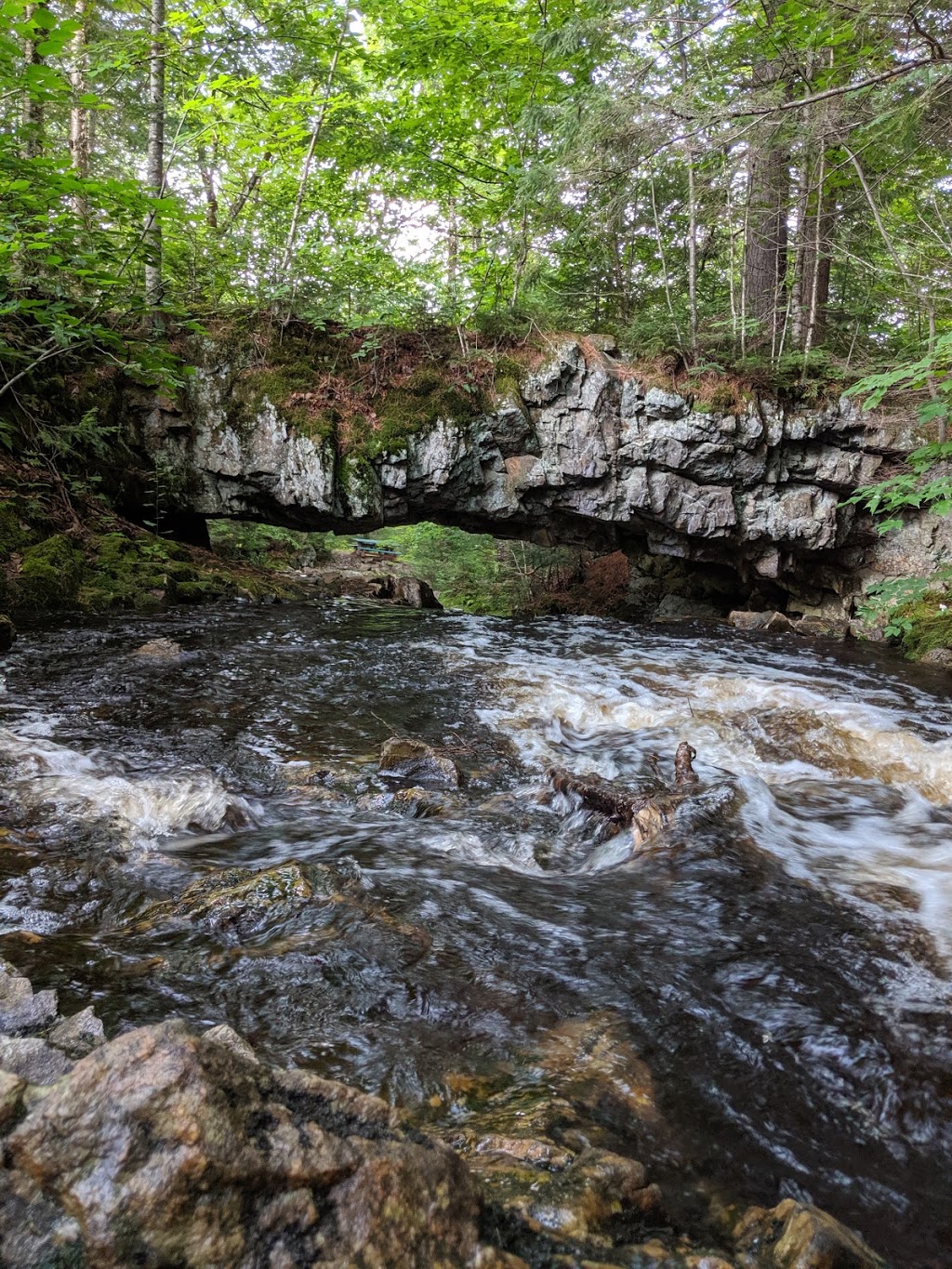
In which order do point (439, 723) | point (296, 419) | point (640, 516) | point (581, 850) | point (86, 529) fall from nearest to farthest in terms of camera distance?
point (581, 850)
point (439, 723)
point (86, 529)
point (296, 419)
point (640, 516)

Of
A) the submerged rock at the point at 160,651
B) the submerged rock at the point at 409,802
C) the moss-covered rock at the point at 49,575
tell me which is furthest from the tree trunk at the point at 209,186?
the submerged rock at the point at 409,802

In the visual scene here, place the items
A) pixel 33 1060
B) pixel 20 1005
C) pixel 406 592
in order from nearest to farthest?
pixel 33 1060 → pixel 20 1005 → pixel 406 592

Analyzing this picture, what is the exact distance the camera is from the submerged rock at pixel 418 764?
4531 millimetres

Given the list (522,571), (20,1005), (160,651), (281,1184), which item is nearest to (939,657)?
(522,571)

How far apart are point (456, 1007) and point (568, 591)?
1467 cm

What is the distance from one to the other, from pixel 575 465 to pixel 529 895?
9.50 meters

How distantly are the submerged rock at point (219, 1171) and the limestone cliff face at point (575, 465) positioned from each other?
10565 millimetres

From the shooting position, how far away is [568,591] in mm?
16453

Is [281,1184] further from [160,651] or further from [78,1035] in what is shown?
[160,651]

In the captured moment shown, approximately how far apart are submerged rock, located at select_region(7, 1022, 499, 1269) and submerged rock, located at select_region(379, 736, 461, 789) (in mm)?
3262

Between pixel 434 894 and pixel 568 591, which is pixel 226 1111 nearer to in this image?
pixel 434 894

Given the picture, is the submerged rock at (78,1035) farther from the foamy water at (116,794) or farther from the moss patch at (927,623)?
the moss patch at (927,623)

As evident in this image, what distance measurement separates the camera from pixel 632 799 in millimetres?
4160

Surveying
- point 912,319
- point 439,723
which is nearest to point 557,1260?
point 439,723
